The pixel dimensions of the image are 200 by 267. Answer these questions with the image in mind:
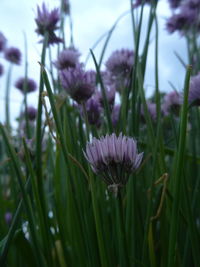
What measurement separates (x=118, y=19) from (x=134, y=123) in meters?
0.38

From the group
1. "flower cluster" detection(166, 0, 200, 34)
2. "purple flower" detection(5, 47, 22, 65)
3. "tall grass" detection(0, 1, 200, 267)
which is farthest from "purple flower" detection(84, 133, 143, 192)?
"purple flower" detection(5, 47, 22, 65)

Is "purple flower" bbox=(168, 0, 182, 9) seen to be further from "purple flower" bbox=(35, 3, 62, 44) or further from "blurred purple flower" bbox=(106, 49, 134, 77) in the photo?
"purple flower" bbox=(35, 3, 62, 44)

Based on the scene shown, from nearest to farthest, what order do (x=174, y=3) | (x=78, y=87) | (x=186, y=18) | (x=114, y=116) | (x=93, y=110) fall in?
1. (x=78, y=87)
2. (x=93, y=110)
3. (x=114, y=116)
4. (x=186, y=18)
5. (x=174, y=3)

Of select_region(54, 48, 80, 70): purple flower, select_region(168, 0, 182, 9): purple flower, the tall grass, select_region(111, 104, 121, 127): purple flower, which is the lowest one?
the tall grass

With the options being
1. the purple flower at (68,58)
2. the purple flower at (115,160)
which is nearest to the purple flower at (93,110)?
the purple flower at (68,58)

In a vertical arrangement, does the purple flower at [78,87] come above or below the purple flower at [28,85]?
below

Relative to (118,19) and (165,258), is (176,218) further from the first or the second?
(118,19)

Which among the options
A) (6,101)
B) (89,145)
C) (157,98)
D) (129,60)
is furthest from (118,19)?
(6,101)

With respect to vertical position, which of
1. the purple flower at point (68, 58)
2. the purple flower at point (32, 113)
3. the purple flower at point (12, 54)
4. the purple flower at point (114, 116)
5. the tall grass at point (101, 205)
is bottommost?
the tall grass at point (101, 205)

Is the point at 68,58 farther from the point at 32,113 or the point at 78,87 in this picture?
the point at 32,113

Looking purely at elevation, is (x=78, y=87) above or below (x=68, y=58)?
below

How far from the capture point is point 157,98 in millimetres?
691

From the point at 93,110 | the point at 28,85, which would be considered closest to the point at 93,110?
the point at 93,110

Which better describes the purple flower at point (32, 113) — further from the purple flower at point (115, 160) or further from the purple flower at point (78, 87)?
the purple flower at point (115, 160)
